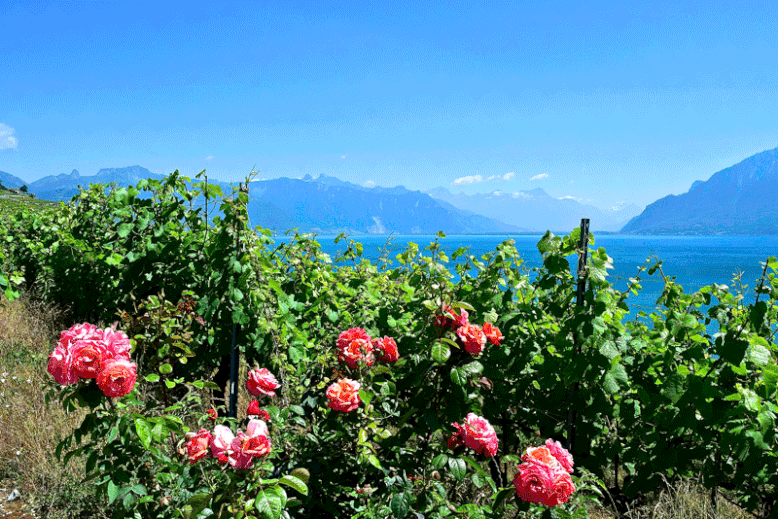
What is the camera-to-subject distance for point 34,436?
9.87ft

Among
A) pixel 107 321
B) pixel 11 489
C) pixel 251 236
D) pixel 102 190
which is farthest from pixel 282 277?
pixel 102 190

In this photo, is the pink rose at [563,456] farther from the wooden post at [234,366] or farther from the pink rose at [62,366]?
the wooden post at [234,366]

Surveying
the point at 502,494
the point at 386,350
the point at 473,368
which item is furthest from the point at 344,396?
the point at 502,494

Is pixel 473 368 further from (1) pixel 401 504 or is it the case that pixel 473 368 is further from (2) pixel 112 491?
(2) pixel 112 491

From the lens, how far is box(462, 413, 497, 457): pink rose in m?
1.85

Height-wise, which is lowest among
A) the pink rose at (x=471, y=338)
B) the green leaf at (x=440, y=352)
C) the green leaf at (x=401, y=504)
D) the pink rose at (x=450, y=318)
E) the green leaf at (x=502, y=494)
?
the green leaf at (x=401, y=504)

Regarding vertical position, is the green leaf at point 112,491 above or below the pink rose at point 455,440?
below

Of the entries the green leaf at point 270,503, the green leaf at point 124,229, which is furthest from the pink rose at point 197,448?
the green leaf at point 124,229

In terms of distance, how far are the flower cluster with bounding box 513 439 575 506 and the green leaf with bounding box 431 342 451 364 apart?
1.52 feet

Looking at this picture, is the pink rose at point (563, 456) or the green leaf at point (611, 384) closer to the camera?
the pink rose at point (563, 456)

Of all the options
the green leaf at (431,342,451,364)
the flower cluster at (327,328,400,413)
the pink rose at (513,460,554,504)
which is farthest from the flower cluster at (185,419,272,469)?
the pink rose at (513,460,554,504)

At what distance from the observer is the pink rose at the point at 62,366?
5.12ft

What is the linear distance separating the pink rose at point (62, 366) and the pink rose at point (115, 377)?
0.09 metres

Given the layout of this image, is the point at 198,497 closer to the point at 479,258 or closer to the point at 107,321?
the point at 479,258
